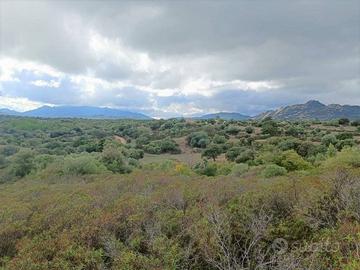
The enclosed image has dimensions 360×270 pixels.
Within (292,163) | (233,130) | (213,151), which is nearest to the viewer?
(292,163)

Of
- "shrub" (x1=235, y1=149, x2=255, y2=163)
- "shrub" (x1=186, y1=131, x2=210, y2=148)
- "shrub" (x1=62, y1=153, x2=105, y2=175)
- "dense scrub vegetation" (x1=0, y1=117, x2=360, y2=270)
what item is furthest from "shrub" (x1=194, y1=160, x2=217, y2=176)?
"shrub" (x1=186, y1=131, x2=210, y2=148)

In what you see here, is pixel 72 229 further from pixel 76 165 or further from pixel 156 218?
pixel 76 165

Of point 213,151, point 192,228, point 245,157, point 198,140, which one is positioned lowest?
point 213,151

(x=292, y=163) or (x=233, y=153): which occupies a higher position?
(x=292, y=163)

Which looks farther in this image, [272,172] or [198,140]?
[198,140]

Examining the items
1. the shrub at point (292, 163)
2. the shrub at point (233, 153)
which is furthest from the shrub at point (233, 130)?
the shrub at point (292, 163)

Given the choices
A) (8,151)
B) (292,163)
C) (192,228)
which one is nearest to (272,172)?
(292,163)

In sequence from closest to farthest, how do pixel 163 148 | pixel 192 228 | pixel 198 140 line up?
pixel 192 228, pixel 163 148, pixel 198 140

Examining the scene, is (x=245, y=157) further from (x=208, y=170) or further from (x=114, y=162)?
(x=114, y=162)

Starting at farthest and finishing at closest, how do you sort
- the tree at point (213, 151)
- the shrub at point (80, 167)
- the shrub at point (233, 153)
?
1. the tree at point (213, 151)
2. the shrub at point (233, 153)
3. the shrub at point (80, 167)

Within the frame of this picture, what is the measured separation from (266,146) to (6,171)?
133ft

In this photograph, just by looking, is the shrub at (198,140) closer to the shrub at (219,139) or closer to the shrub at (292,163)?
the shrub at (219,139)

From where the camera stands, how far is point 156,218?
16.6m

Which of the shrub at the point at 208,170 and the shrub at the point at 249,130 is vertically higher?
the shrub at the point at 249,130
